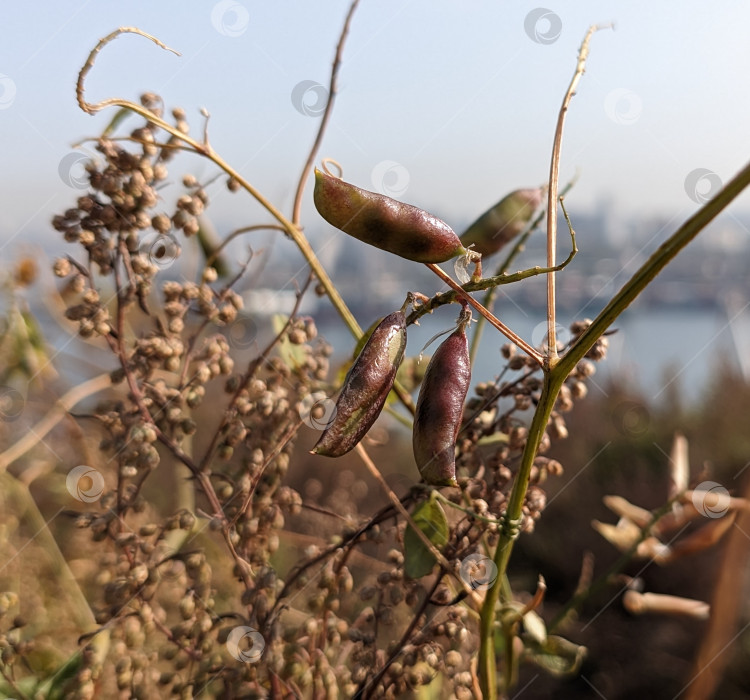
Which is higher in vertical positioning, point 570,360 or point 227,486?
point 570,360

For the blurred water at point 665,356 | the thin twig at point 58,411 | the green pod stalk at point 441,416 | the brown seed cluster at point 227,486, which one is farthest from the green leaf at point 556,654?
the blurred water at point 665,356

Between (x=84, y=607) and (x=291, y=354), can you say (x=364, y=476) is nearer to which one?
(x=84, y=607)

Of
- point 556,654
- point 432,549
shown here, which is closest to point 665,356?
point 556,654

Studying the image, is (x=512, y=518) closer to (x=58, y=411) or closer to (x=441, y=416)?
(x=441, y=416)

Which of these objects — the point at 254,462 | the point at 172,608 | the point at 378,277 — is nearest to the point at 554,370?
the point at 254,462

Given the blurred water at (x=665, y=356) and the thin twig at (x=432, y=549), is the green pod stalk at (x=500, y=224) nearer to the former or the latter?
the thin twig at (x=432, y=549)

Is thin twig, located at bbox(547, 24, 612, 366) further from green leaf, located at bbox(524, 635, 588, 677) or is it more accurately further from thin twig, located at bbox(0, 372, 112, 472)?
thin twig, located at bbox(0, 372, 112, 472)

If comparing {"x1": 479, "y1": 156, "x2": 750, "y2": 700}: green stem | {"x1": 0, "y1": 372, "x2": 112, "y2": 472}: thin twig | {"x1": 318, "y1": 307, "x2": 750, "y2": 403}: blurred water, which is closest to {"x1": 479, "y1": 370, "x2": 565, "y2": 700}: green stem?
{"x1": 479, "y1": 156, "x2": 750, "y2": 700}: green stem

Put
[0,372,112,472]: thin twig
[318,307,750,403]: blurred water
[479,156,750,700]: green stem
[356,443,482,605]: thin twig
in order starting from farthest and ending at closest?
[318,307,750,403]: blurred water
[0,372,112,472]: thin twig
[356,443,482,605]: thin twig
[479,156,750,700]: green stem
